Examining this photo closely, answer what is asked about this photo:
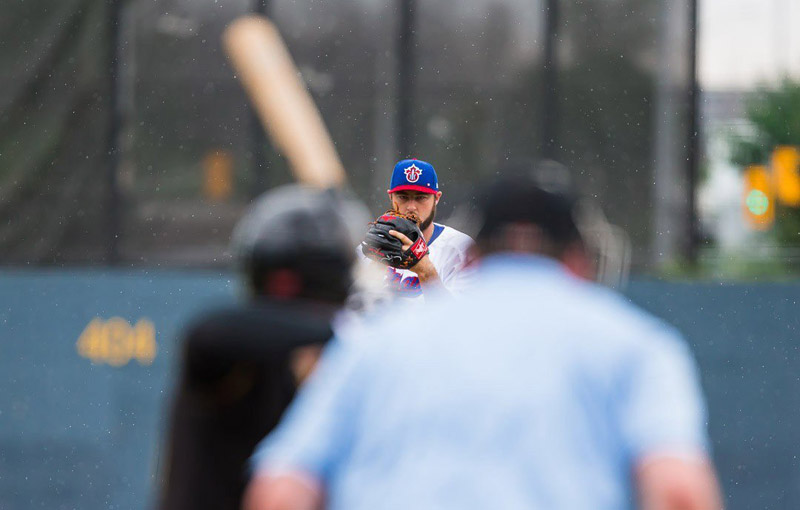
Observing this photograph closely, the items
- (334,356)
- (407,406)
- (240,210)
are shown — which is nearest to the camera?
(407,406)

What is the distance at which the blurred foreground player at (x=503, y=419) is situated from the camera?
1.83m

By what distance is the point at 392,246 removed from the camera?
4641mm

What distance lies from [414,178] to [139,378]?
2.89m

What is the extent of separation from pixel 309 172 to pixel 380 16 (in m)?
0.99

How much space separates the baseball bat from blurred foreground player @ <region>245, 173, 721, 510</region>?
17.8 ft

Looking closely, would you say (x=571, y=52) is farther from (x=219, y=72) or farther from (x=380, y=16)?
(x=219, y=72)

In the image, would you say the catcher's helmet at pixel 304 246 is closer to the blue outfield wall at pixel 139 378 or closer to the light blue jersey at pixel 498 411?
the light blue jersey at pixel 498 411

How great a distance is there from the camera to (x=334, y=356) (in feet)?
7.16

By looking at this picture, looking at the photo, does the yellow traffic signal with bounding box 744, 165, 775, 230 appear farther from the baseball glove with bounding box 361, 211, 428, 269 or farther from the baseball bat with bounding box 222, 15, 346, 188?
the baseball glove with bounding box 361, 211, 428, 269

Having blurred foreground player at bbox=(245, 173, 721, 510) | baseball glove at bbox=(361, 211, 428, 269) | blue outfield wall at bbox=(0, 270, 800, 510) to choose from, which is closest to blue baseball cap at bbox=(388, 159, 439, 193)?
baseball glove at bbox=(361, 211, 428, 269)

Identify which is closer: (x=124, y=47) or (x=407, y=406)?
(x=407, y=406)

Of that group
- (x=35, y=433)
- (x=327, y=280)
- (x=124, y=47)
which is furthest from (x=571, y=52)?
(x=327, y=280)

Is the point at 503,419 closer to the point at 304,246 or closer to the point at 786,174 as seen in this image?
the point at 304,246

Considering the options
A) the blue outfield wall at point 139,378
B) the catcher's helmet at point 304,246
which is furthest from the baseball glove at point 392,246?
the blue outfield wall at point 139,378
